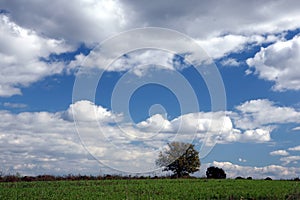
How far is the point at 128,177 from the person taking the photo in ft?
156

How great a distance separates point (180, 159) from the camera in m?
68.1

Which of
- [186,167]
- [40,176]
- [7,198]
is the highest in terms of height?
[186,167]

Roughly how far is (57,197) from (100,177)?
22.6m

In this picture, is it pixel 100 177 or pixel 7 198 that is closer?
pixel 7 198

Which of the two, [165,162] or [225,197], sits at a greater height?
[165,162]

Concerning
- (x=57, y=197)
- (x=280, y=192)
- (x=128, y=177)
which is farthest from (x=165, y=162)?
(x=57, y=197)

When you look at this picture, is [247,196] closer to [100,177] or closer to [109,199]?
[109,199]

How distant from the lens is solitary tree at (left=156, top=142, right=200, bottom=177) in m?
67.7

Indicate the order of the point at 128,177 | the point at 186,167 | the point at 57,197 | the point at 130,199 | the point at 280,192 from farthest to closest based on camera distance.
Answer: the point at 186,167 → the point at 128,177 → the point at 280,192 → the point at 57,197 → the point at 130,199

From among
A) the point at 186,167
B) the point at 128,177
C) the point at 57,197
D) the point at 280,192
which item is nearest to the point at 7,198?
the point at 57,197

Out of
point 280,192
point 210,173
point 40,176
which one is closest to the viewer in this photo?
point 280,192

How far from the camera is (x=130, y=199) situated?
21.6 metres

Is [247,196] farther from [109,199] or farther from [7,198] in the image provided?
[7,198]

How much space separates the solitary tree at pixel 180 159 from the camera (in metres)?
67.7
